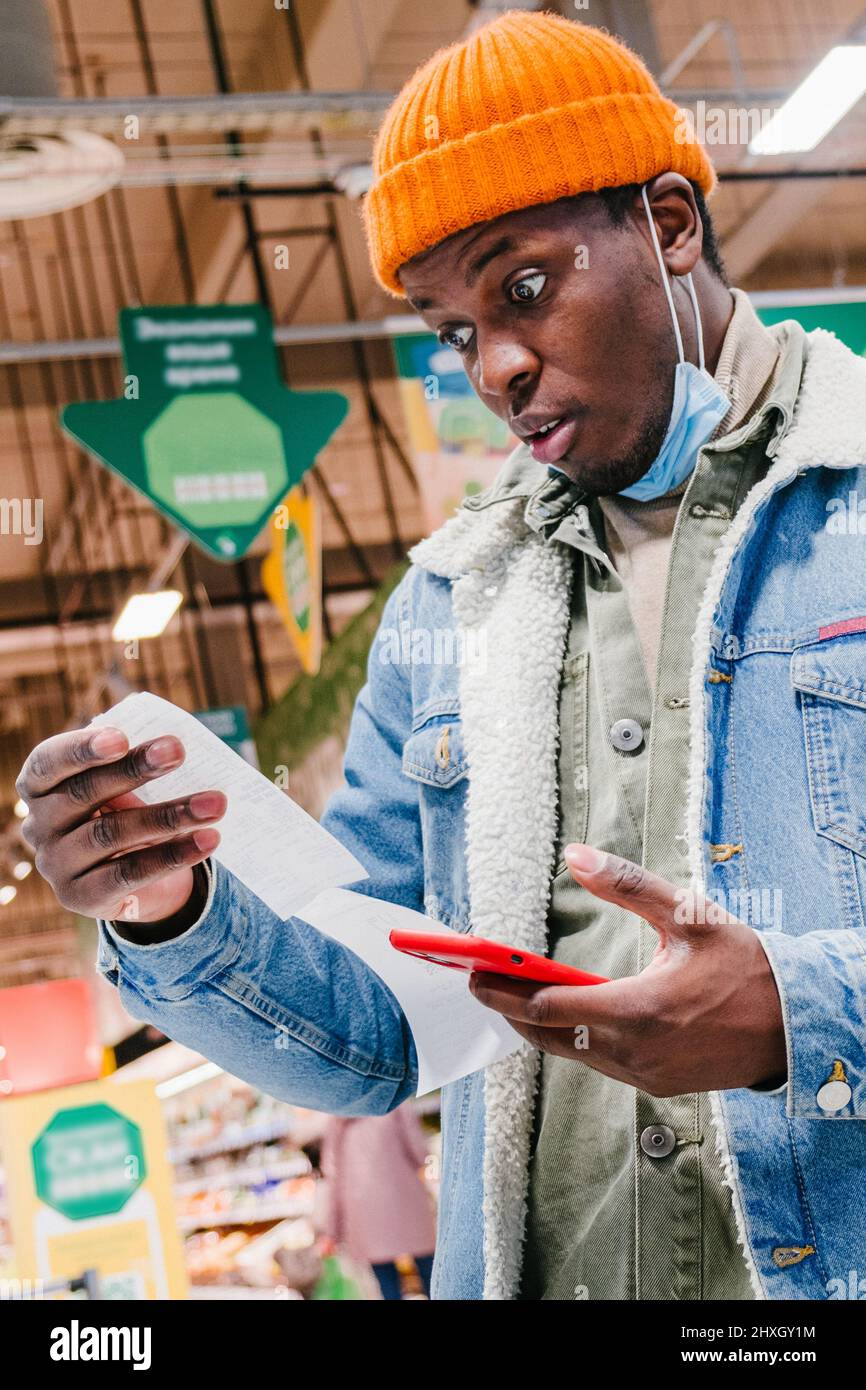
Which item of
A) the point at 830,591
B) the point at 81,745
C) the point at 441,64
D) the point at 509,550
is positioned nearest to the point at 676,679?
the point at 830,591

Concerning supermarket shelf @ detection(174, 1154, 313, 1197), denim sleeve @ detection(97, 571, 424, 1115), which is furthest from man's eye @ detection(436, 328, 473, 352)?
supermarket shelf @ detection(174, 1154, 313, 1197)

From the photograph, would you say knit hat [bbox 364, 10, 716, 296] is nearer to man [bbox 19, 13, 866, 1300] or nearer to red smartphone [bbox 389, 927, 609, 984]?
man [bbox 19, 13, 866, 1300]

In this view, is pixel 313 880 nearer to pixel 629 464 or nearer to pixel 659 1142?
pixel 659 1142

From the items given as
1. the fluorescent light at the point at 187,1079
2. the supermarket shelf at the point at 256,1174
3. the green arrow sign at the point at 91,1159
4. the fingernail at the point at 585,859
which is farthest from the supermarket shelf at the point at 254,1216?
the fingernail at the point at 585,859

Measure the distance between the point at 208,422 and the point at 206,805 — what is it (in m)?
2.89

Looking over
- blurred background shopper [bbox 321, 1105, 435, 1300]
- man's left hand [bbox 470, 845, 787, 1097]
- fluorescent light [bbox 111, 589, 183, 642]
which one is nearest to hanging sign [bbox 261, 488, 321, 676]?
blurred background shopper [bbox 321, 1105, 435, 1300]

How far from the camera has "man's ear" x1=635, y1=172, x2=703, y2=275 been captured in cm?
138

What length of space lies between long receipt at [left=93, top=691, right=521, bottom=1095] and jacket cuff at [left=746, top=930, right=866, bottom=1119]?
0.26 m

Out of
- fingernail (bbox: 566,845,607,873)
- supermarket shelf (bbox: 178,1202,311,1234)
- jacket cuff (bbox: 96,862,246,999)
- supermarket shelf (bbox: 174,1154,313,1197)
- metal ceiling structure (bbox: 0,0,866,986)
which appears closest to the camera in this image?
fingernail (bbox: 566,845,607,873)

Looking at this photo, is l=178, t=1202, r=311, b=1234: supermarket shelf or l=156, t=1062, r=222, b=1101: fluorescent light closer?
l=156, t=1062, r=222, b=1101: fluorescent light

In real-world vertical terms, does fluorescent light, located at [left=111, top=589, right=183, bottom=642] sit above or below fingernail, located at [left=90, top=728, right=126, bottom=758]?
above

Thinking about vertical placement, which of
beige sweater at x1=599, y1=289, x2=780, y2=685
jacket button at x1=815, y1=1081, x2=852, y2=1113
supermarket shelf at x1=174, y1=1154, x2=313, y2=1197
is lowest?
supermarket shelf at x1=174, y1=1154, x2=313, y2=1197

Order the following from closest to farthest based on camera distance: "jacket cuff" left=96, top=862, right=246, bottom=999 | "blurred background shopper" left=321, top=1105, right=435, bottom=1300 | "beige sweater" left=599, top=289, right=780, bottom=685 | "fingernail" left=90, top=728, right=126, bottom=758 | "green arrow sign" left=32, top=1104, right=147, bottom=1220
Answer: "fingernail" left=90, top=728, right=126, bottom=758
"jacket cuff" left=96, top=862, right=246, bottom=999
"beige sweater" left=599, top=289, right=780, bottom=685
"blurred background shopper" left=321, top=1105, right=435, bottom=1300
"green arrow sign" left=32, top=1104, right=147, bottom=1220
